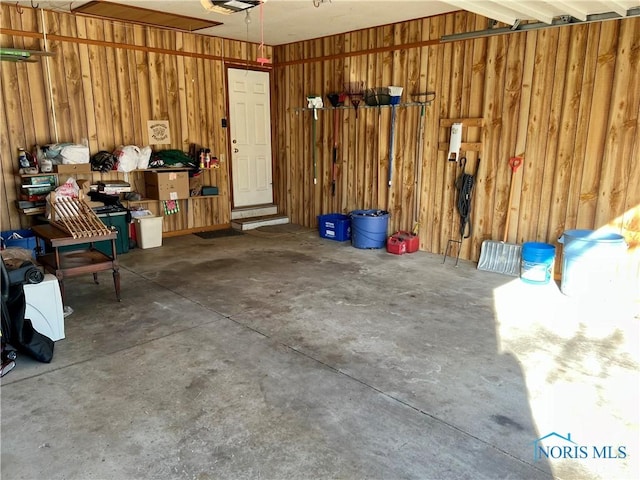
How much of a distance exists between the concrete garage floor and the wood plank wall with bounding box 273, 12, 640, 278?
100cm

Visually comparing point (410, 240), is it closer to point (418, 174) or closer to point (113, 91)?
point (418, 174)

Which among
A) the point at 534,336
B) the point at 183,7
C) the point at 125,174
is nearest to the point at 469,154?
the point at 534,336

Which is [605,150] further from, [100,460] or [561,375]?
[100,460]

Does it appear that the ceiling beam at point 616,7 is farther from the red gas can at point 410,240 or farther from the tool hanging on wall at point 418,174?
the red gas can at point 410,240

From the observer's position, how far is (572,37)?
4.70m

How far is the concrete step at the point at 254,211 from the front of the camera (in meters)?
7.92

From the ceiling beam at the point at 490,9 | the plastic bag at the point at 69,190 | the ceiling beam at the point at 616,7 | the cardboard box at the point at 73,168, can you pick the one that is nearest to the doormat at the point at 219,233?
the cardboard box at the point at 73,168

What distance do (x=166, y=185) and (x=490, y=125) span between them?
14.3 feet

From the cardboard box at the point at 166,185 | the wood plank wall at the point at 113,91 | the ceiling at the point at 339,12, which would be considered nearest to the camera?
the ceiling at the point at 339,12

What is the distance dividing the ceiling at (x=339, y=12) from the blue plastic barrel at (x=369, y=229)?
99.8 inches

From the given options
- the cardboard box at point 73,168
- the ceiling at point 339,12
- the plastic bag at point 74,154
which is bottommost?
the cardboard box at point 73,168

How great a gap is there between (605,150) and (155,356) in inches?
179

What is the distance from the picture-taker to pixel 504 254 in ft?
17.6

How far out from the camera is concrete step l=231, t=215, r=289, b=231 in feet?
25.1
